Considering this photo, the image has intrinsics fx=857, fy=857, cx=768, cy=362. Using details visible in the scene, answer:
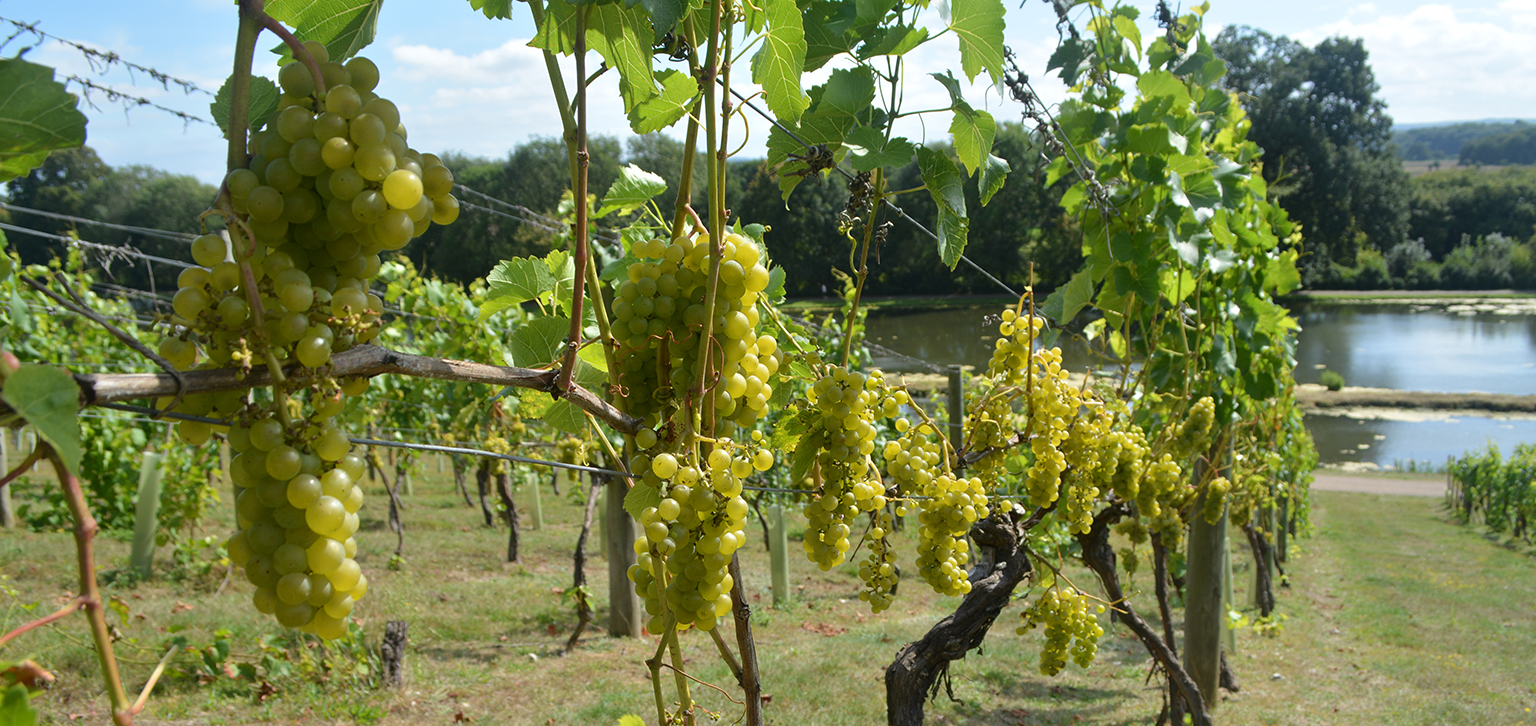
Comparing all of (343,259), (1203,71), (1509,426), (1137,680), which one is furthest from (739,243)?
(1509,426)

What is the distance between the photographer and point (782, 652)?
18.8 ft

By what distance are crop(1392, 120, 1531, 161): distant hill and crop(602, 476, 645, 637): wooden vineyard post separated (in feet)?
505

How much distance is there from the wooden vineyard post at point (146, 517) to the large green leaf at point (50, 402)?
23.3ft

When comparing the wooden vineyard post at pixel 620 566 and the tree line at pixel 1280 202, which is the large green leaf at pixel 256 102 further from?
the tree line at pixel 1280 202

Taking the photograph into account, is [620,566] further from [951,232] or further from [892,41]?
[892,41]

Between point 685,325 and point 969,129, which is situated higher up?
point 969,129

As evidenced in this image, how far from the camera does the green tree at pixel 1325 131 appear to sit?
124ft

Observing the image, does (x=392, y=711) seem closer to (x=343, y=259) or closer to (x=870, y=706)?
(x=870, y=706)

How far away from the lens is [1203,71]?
3.22m

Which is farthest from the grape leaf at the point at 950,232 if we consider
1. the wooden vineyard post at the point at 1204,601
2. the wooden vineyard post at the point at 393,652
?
the wooden vineyard post at the point at 393,652

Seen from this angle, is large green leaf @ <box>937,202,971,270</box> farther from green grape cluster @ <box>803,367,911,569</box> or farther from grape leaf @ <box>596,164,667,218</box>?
grape leaf @ <box>596,164,667,218</box>

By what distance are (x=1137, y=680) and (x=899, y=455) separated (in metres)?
5.02

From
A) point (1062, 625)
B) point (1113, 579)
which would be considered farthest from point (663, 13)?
point (1113, 579)

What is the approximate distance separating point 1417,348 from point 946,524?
3766 centimetres
